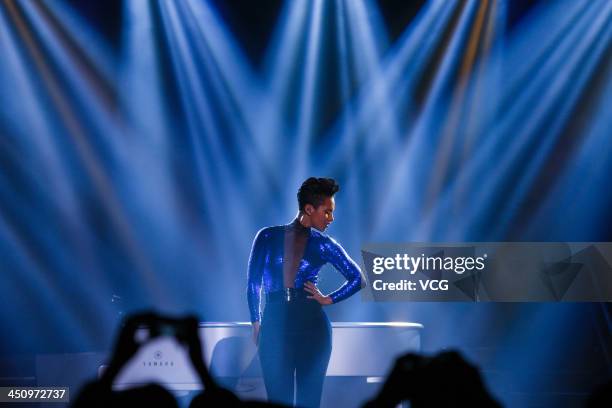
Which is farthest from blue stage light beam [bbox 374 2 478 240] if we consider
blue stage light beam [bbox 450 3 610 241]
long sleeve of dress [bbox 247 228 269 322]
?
long sleeve of dress [bbox 247 228 269 322]

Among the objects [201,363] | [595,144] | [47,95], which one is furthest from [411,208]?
[201,363]

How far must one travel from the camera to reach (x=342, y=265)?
4.45 m

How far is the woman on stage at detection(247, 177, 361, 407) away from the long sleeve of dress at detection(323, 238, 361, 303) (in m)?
0.03

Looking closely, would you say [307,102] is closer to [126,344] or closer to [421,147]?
[421,147]

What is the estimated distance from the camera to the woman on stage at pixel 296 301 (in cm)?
404

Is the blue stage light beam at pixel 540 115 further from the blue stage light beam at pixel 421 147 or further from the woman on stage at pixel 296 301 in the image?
the woman on stage at pixel 296 301

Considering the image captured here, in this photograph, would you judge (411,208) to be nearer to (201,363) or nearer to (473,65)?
→ (473,65)

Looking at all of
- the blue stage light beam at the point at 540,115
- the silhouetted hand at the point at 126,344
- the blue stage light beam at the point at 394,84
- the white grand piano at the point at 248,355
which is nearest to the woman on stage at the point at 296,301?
the white grand piano at the point at 248,355

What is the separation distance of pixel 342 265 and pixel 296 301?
0.45m

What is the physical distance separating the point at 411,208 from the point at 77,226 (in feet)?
11.1

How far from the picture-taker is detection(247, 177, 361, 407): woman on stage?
13.3 feet

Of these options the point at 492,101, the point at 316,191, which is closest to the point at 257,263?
the point at 316,191

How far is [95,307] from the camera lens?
26.6ft

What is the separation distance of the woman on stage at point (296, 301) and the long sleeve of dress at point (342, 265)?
0.09 feet
